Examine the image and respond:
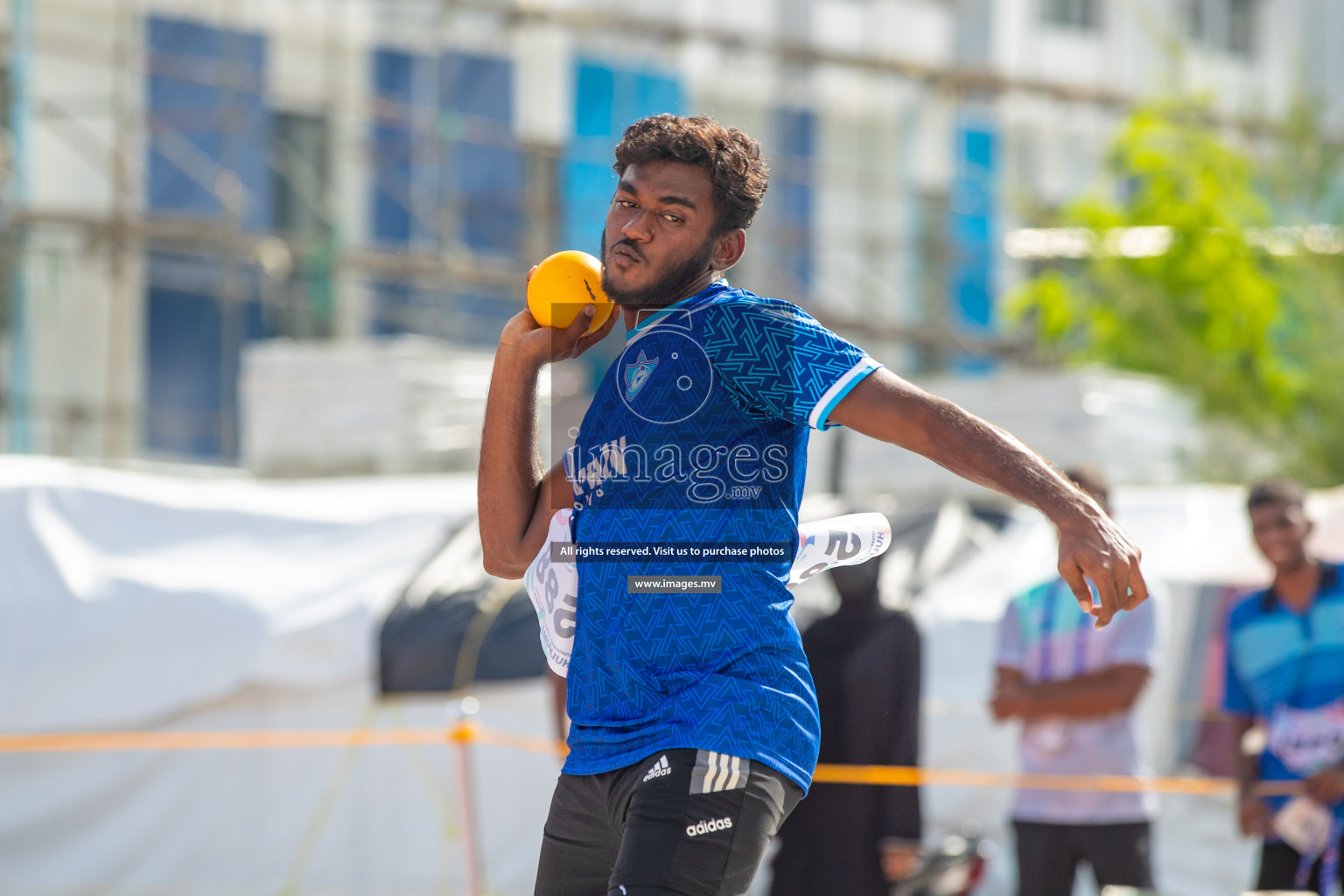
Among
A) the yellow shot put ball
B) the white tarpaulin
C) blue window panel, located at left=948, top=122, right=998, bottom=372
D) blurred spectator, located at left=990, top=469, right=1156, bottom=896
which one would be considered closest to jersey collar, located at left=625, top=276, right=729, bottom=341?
the yellow shot put ball

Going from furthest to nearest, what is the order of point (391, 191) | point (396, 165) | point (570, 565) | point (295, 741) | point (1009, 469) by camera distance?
point (396, 165), point (391, 191), point (295, 741), point (570, 565), point (1009, 469)

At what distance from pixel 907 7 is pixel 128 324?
10.6 meters

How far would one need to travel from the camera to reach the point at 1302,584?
17.1 feet

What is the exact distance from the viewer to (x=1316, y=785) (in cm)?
495

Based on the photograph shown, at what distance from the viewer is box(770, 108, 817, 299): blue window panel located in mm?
18578

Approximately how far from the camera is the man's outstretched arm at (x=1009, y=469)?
1.99 meters

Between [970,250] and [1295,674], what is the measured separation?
15.1 metres

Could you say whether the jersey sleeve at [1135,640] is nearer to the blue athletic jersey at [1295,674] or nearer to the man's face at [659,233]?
the blue athletic jersey at [1295,674]

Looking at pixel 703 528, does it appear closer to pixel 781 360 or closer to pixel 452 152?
pixel 781 360

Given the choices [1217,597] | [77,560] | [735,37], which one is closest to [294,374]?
[77,560]

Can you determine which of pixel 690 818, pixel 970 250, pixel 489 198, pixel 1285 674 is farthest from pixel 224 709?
pixel 970 250

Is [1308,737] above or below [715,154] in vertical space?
below

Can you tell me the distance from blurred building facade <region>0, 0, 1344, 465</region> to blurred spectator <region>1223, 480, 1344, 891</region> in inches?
379

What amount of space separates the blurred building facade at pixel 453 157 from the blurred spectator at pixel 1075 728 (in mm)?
9972
